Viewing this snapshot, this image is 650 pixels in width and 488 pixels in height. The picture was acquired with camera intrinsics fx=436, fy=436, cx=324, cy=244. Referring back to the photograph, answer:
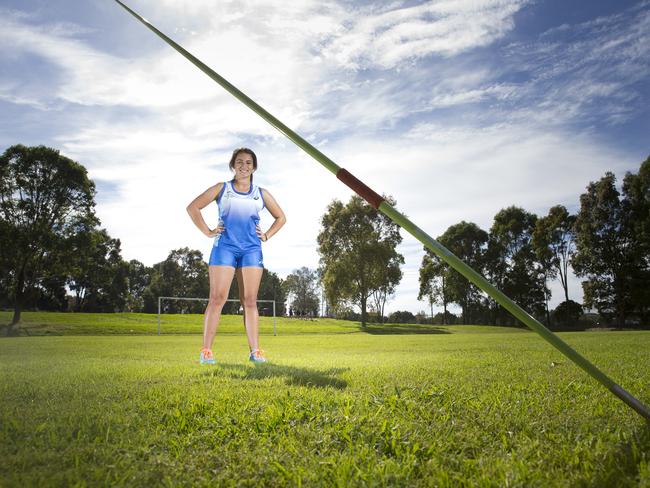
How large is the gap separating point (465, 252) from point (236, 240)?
6200 cm

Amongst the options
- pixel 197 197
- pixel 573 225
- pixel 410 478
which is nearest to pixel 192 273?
pixel 573 225

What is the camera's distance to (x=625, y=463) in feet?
7.18

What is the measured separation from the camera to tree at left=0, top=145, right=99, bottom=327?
2730cm

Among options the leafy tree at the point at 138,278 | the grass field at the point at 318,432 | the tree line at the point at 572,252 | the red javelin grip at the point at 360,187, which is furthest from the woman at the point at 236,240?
the leafy tree at the point at 138,278

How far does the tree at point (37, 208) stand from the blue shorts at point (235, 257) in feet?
85.8

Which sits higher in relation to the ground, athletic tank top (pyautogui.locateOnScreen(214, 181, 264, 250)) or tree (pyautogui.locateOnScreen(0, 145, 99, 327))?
tree (pyautogui.locateOnScreen(0, 145, 99, 327))

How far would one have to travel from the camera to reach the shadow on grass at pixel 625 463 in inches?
77.9

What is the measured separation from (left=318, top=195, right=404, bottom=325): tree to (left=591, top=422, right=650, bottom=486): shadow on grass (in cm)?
4401

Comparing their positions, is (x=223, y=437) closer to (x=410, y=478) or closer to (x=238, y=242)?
(x=410, y=478)

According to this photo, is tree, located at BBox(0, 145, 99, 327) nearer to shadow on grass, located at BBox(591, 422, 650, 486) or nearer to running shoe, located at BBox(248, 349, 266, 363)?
running shoe, located at BBox(248, 349, 266, 363)

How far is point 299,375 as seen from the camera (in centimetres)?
490

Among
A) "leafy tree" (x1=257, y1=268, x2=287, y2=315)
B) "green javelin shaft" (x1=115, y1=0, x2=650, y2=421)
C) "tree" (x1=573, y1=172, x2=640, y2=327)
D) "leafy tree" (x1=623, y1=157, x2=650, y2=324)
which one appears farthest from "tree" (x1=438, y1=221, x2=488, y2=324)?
"green javelin shaft" (x1=115, y1=0, x2=650, y2=421)

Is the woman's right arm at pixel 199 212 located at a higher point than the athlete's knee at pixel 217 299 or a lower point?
higher

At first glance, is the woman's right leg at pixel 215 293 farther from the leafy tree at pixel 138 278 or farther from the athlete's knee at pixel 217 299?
the leafy tree at pixel 138 278
